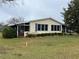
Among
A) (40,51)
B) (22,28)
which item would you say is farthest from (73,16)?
(40,51)

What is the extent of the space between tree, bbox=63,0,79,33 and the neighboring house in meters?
1.83

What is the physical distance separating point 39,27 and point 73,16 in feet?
25.2

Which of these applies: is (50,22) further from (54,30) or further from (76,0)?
(76,0)

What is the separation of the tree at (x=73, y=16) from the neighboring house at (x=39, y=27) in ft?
5.99

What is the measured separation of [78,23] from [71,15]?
2.39 m

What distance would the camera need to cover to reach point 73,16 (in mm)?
59219

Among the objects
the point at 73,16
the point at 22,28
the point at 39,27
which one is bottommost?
the point at 22,28

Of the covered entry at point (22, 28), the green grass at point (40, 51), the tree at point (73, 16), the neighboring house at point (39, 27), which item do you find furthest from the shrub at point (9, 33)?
the green grass at point (40, 51)

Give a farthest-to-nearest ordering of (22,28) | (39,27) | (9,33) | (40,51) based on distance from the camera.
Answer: (22,28), (39,27), (9,33), (40,51)

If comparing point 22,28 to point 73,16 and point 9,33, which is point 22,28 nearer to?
point 9,33

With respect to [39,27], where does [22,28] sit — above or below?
below

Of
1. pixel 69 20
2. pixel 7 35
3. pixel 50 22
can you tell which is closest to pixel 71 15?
pixel 69 20

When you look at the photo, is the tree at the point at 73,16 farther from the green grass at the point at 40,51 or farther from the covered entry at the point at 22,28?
the green grass at the point at 40,51

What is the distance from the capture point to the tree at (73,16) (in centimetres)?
5881
